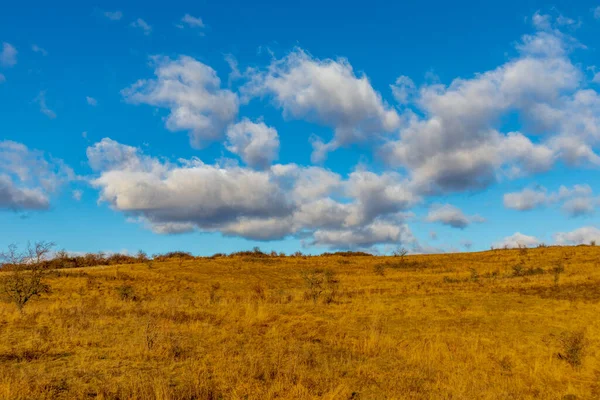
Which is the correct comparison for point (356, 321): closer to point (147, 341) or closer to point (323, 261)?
point (147, 341)

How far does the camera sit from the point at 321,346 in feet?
44.7

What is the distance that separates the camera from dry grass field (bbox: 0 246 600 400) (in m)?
9.36

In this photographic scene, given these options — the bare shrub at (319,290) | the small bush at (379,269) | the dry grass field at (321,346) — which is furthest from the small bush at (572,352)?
the small bush at (379,269)

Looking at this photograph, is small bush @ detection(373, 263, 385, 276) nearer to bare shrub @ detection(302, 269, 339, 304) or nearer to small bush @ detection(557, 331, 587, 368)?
bare shrub @ detection(302, 269, 339, 304)

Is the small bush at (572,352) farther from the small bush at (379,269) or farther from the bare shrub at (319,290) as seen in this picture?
the small bush at (379,269)

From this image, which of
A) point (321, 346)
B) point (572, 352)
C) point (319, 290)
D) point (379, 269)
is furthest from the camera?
point (379, 269)

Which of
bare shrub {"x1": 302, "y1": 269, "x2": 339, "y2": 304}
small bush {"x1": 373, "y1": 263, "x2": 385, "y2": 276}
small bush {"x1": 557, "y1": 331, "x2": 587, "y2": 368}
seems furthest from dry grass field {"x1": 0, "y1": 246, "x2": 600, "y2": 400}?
small bush {"x1": 373, "y1": 263, "x2": 385, "y2": 276}

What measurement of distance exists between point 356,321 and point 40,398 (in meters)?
12.1

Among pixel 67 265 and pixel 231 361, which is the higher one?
pixel 67 265

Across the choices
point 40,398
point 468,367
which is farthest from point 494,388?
point 40,398

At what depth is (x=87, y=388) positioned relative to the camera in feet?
29.1

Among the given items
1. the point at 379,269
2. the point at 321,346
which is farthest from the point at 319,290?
the point at 379,269

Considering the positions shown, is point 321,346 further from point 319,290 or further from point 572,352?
point 319,290

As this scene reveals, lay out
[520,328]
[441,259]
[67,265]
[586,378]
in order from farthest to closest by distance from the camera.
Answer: [441,259] < [67,265] < [520,328] < [586,378]
